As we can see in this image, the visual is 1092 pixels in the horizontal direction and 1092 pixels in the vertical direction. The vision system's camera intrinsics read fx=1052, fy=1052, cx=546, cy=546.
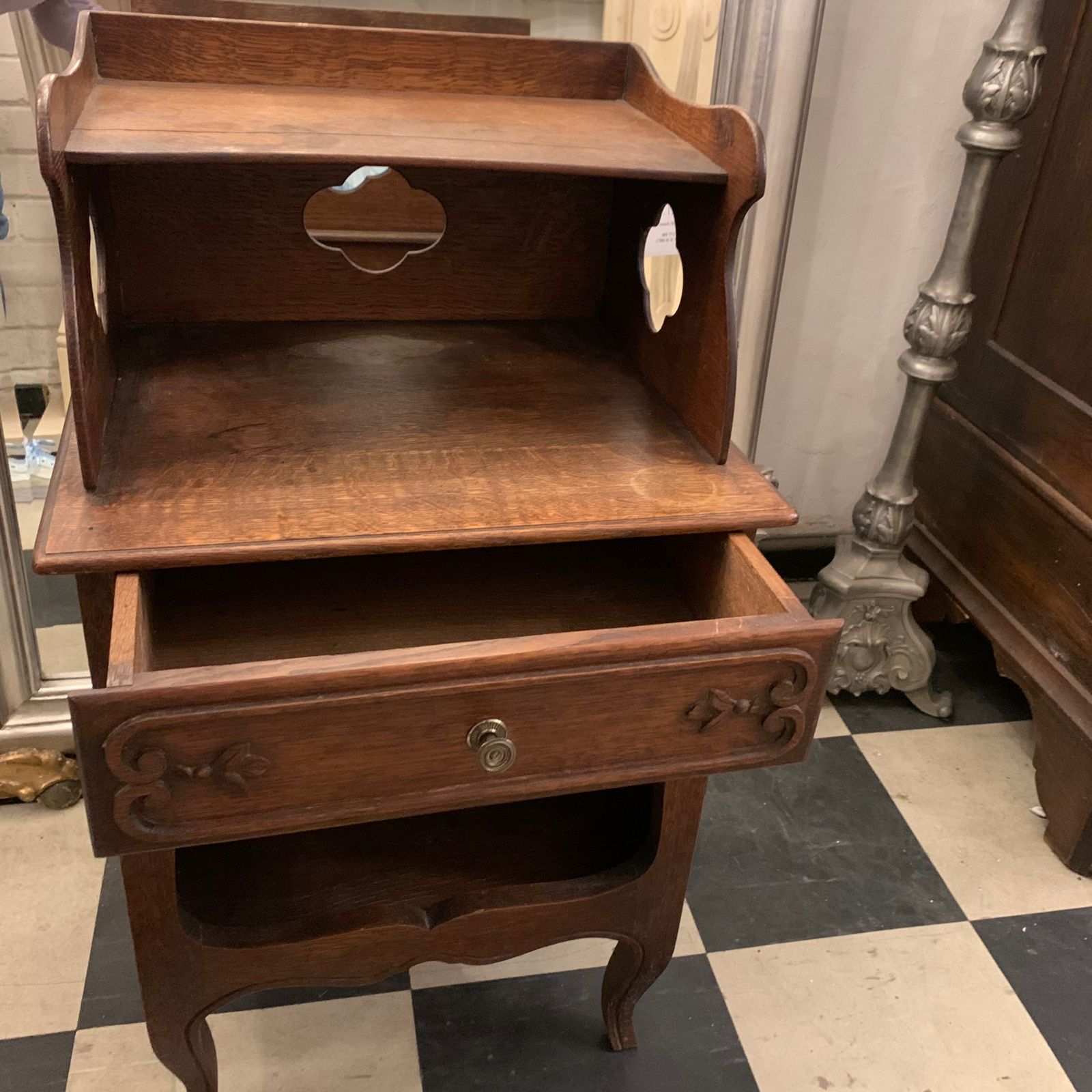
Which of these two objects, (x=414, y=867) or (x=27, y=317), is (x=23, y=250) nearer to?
(x=27, y=317)

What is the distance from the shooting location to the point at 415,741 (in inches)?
29.5

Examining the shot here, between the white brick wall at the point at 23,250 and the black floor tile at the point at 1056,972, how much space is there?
1.36 metres

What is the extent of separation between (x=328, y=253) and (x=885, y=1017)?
3.46ft

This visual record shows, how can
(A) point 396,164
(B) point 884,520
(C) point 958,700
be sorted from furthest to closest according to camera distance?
(C) point 958,700 < (B) point 884,520 < (A) point 396,164

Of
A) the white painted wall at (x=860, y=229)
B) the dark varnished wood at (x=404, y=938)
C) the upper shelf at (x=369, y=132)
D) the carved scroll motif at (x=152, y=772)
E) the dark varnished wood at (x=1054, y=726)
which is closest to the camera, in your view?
the carved scroll motif at (x=152, y=772)

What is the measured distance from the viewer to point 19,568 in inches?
51.8

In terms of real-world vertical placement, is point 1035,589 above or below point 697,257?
below

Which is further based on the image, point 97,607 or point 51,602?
point 51,602

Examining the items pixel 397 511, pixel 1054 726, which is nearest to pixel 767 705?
pixel 397 511

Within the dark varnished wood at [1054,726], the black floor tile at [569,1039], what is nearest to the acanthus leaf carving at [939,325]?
the dark varnished wood at [1054,726]

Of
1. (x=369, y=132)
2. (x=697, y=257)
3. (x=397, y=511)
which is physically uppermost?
(x=369, y=132)

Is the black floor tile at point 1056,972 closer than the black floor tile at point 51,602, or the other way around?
the black floor tile at point 1056,972

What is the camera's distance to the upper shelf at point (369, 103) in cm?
80

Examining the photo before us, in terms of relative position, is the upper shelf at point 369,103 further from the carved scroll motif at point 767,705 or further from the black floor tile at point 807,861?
the black floor tile at point 807,861
